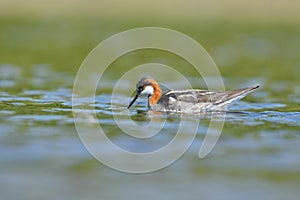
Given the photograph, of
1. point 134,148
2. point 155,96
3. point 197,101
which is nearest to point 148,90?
point 155,96

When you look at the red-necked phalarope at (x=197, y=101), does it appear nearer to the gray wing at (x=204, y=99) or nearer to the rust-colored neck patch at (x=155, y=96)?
the gray wing at (x=204, y=99)

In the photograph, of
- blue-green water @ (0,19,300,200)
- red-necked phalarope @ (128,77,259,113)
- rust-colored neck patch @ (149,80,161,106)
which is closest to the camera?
blue-green water @ (0,19,300,200)

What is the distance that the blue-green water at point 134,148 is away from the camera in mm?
10344

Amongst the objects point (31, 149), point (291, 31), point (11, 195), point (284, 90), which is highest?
point (291, 31)

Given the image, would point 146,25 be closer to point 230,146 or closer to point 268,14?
point 268,14

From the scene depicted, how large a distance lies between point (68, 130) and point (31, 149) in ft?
5.43

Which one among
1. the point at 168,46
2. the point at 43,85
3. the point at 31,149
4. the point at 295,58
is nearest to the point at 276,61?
the point at 295,58

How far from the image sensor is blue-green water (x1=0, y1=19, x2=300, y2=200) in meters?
10.3

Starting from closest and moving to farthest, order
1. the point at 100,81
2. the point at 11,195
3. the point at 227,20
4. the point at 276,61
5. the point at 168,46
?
1. the point at 11,195
2. the point at 100,81
3. the point at 276,61
4. the point at 168,46
5. the point at 227,20

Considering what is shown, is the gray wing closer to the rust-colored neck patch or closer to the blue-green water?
the blue-green water

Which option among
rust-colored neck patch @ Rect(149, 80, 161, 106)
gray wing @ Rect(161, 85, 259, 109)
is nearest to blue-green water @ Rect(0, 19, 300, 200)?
gray wing @ Rect(161, 85, 259, 109)

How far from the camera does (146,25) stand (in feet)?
113

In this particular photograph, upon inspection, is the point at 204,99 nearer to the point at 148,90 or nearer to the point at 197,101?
the point at 197,101

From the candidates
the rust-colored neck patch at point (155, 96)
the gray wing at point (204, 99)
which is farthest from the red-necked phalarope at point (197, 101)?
the rust-colored neck patch at point (155, 96)
